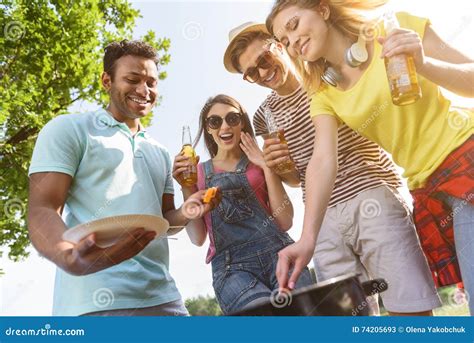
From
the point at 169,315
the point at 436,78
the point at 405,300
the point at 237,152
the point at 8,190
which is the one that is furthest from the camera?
the point at 8,190

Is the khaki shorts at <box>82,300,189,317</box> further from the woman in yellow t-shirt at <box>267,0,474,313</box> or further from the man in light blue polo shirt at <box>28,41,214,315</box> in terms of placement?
the woman in yellow t-shirt at <box>267,0,474,313</box>

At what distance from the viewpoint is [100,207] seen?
2105mm

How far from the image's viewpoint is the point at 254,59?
8.52 feet

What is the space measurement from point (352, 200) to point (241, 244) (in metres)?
0.56

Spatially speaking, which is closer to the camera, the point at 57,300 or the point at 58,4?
the point at 57,300

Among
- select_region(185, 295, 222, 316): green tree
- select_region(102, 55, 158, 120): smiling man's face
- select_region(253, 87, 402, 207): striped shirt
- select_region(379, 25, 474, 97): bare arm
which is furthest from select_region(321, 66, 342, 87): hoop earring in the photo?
select_region(185, 295, 222, 316): green tree

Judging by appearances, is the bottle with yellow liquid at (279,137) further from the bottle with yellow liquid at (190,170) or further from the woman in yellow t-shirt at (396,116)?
the bottle with yellow liquid at (190,170)

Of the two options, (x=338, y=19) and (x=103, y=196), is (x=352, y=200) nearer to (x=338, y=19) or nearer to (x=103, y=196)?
(x=338, y=19)

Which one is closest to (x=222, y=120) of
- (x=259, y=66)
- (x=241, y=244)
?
(x=259, y=66)

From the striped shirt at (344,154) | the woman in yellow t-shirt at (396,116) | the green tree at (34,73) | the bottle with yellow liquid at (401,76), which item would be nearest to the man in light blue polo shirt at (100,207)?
the striped shirt at (344,154)

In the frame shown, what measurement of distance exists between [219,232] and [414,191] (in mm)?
916

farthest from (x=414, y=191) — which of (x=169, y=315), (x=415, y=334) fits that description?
(x=169, y=315)

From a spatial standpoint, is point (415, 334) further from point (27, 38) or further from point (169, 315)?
point (27, 38)

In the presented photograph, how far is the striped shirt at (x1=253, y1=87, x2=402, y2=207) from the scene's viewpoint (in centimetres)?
222
